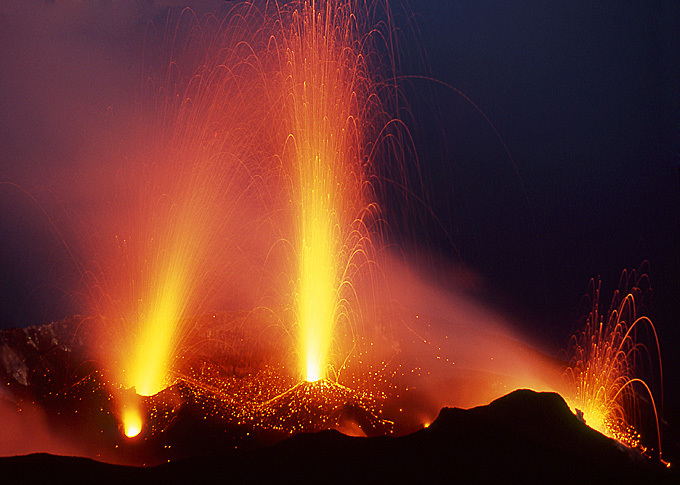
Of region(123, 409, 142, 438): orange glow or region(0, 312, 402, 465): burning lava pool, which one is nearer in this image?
region(0, 312, 402, 465): burning lava pool

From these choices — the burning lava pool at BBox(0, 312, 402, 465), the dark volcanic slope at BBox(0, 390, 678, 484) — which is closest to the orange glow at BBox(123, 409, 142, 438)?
the burning lava pool at BBox(0, 312, 402, 465)

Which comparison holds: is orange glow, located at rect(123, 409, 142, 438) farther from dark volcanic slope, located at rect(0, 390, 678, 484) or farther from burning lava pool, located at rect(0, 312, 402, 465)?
dark volcanic slope, located at rect(0, 390, 678, 484)

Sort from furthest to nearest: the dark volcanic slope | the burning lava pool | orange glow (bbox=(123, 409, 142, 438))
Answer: orange glow (bbox=(123, 409, 142, 438)), the burning lava pool, the dark volcanic slope

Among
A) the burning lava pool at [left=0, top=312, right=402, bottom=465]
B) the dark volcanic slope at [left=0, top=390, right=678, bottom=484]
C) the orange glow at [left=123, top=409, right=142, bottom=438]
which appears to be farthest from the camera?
the orange glow at [left=123, top=409, right=142, bottom=438]

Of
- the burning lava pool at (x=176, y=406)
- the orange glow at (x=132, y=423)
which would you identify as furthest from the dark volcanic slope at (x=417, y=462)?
the orange glow at (x=132, y=423)

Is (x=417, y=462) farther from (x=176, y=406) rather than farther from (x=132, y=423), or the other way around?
(x=132, y=423)

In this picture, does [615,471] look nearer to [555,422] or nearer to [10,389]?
[555,422]

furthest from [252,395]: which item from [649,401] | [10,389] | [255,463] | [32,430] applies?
[649,401]

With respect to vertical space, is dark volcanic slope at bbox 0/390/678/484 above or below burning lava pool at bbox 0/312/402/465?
below

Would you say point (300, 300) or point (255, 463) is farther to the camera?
point (300, 300)
